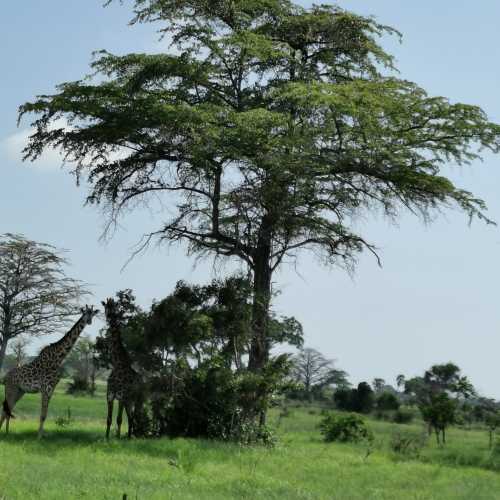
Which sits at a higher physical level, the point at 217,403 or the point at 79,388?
the point at 79,388

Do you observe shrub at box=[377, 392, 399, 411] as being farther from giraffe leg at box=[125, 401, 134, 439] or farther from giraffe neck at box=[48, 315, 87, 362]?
giraffe neck at box=[48, 315, 87, 362]

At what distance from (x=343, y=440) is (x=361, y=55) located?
12306 millimetres

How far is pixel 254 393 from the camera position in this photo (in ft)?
69.4

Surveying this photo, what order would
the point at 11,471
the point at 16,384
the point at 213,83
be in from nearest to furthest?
the point at 11,471, the point at 16,384, the point at 213,83

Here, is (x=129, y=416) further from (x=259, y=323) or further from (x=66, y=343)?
(x=259, y=323)

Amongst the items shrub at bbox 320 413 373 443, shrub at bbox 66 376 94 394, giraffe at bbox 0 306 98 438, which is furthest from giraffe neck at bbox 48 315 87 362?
shrub at bbox 66 376 94 394

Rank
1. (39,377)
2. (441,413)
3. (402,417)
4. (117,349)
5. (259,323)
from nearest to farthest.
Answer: (39,377) < (117,349) < (259,323) < (441,413) < (402,417)

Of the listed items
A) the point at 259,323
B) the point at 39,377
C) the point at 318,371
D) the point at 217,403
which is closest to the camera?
the point at 39,377

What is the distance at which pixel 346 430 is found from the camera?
2692cm

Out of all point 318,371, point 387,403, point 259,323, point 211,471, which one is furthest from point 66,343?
point 318,371

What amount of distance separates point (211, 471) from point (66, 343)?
19.3 ft

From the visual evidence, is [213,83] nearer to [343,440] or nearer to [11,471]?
[343,440]

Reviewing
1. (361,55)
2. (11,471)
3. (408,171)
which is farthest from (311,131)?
(11,471)

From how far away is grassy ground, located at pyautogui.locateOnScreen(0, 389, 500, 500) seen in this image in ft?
42.8
